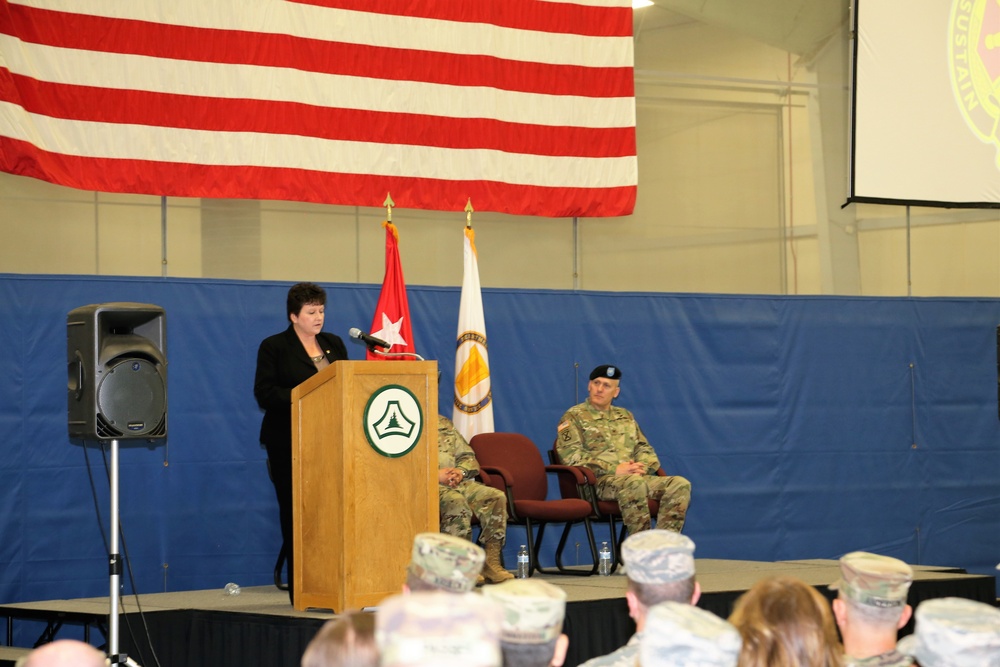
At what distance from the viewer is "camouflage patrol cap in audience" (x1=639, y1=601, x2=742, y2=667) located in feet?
5.43

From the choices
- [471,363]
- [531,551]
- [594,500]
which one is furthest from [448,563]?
[471,363]

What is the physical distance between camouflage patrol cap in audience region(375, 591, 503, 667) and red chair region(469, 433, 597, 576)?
5.11 metres

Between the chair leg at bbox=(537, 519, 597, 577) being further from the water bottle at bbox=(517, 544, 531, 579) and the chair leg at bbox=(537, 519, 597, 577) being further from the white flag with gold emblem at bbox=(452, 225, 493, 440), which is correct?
the white flag with gold emblem at bbox=(452, 225, 493, 440)

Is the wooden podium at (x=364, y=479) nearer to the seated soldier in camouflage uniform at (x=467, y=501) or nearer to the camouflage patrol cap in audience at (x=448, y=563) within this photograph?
the seated soldier in camouflage uniform at (x=467, y=501)

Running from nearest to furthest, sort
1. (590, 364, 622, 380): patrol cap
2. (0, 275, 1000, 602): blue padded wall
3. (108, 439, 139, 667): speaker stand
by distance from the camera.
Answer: (108, 439, 139, 667): speaker stand < (0, 275, 1000, 602): blue padded wall < (590, 364, 622, 380): patrol cap

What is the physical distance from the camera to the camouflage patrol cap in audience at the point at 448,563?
7.30 ft

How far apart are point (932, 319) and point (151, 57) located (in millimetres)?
5475

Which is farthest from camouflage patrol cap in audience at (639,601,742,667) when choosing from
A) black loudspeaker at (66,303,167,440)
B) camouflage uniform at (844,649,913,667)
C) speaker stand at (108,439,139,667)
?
black loudspeaker at (66,303,167,440)

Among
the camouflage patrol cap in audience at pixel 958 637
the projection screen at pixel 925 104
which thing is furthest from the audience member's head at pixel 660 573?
the projection screen at pixel 925 104

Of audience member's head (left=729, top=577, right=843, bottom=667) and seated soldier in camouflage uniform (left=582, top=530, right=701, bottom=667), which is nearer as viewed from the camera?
audience member's head (left=729, top=577, right=843, bottom=667)

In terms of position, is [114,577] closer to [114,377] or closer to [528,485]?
[114,377]

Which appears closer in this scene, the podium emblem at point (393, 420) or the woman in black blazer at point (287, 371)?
the podium emblem at point (393, 420)

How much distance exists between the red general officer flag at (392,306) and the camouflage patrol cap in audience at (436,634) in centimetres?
542

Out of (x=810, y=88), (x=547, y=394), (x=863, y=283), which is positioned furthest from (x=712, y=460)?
(x=810, y=88)
